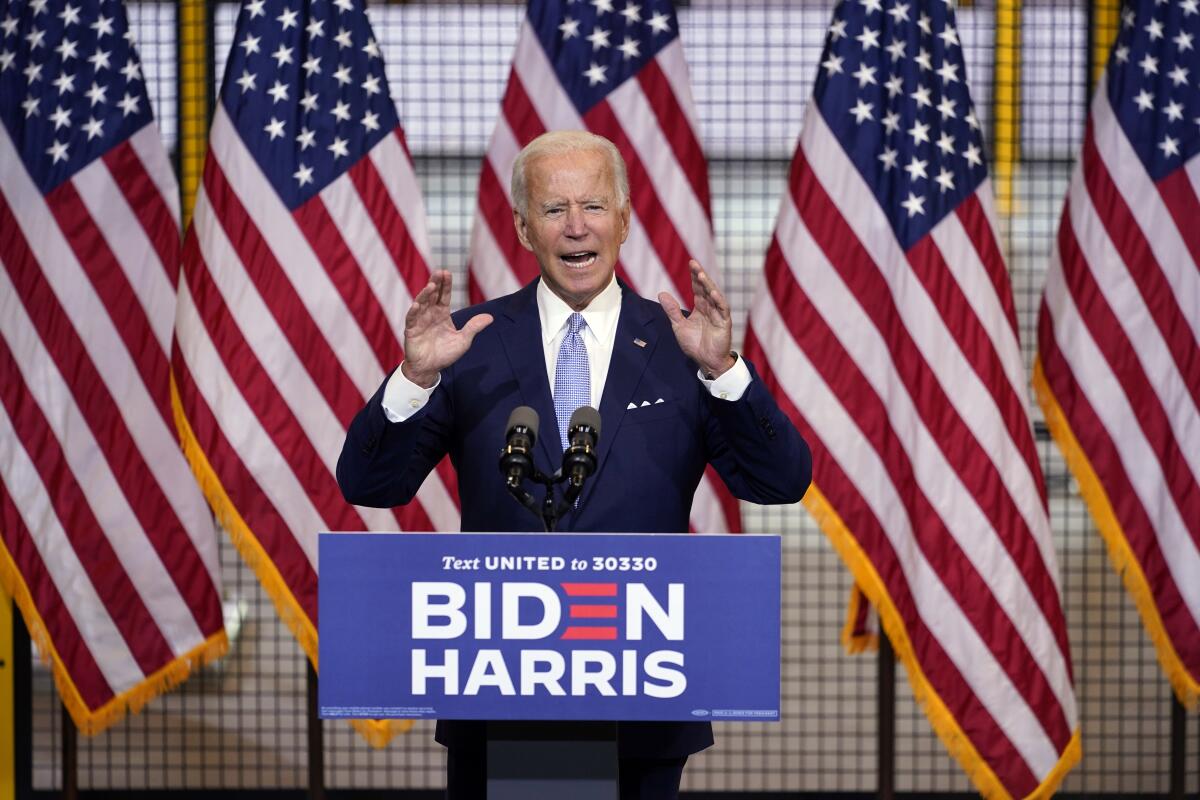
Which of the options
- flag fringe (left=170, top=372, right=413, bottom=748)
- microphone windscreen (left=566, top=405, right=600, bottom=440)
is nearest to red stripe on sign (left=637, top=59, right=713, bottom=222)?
flag fringe (left=170, top=372, right=413, bottom=748)

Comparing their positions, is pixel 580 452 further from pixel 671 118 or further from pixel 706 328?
pixel 671 118

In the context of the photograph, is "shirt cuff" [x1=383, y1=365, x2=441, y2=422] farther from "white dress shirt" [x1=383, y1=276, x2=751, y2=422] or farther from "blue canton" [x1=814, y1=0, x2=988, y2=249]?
"blue canton" [x1=814, y1=0, x2=988, y2=249]

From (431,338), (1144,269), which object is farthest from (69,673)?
(1144,269)

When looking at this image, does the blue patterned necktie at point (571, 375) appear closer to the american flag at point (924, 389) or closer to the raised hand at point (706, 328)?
the raised hand at point (706, 328)

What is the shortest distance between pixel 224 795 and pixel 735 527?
1989 mm

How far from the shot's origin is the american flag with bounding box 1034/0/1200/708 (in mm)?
3797

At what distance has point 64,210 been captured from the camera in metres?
3.86

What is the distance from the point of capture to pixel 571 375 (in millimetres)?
2293

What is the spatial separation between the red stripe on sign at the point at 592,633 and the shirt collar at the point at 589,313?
717mm

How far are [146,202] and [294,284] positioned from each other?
509 millimetres

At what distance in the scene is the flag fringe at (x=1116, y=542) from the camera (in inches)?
151

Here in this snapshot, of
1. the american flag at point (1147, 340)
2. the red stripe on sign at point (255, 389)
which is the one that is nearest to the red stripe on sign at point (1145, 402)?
the american flag at point (1147, 340)

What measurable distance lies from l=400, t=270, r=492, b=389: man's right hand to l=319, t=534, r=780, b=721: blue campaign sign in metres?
0.42

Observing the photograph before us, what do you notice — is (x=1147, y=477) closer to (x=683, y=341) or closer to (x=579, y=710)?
(x=683, y=341)
